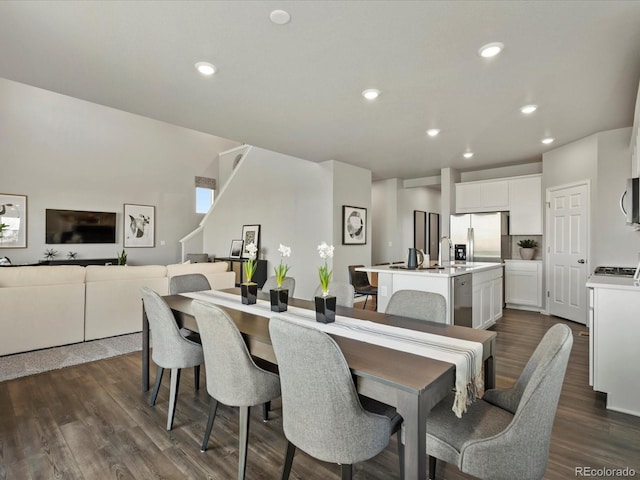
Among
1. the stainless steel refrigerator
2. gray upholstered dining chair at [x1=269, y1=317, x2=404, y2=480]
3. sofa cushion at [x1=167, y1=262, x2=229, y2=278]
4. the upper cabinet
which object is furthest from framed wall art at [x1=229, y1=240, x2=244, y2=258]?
gray upholstered dining chair at [x1=269, y1=317, x2=404, y2=480]

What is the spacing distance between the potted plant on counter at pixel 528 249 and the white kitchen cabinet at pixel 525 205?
0.22 metres

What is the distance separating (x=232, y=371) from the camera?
171cm

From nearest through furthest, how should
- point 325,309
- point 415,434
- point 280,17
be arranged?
point 415,434 < point 325,309 < point 280,17

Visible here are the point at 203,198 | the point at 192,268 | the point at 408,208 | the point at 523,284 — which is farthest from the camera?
the point at 203,198

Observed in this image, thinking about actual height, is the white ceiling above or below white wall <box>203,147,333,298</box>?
above

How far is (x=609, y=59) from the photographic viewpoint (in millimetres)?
2668

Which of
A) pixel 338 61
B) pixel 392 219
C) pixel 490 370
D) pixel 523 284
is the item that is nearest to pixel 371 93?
pixel 338 61

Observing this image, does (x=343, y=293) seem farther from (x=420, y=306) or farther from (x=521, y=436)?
(x=521, y=436)

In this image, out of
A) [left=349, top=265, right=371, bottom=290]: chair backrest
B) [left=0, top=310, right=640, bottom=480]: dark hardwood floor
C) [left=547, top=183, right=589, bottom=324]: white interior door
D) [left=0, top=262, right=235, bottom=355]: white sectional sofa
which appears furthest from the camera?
[left=349, top=265, right=371, bottom=290]: chair backrest

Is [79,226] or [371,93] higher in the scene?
[371,93]

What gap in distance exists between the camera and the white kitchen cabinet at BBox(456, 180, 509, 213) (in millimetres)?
6184

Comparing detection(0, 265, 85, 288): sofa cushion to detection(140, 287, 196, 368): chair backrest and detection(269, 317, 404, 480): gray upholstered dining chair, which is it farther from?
detection(269, 317, 404, 480): gray upholstered dining chair

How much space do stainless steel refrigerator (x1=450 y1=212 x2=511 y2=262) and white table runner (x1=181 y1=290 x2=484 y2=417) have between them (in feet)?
16.2

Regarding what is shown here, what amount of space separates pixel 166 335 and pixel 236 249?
20.5 ft
